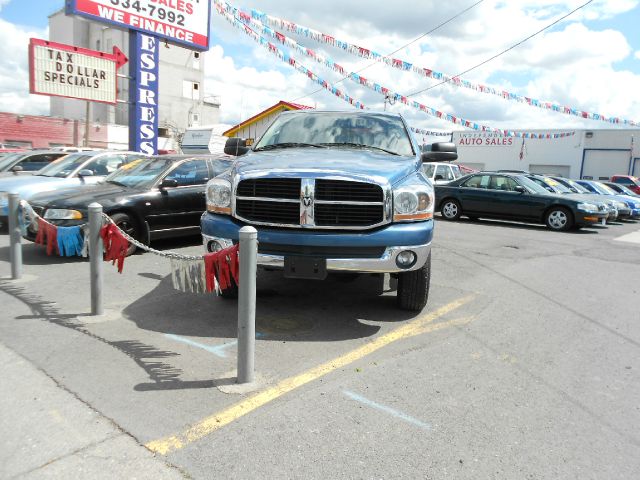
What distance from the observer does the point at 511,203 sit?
1380 centimetres

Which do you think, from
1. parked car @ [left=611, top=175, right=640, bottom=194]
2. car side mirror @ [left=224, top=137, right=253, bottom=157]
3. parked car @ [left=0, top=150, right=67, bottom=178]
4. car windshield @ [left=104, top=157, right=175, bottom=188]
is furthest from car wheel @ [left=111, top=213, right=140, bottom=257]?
parked car @ [left=611, top=175, right=640, bottom=194]

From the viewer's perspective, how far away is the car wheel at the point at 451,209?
1480cm

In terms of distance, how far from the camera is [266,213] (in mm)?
4254

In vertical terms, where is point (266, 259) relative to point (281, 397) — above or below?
above

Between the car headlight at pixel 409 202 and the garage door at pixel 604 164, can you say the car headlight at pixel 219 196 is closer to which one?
the car headlight at pixel 409 202

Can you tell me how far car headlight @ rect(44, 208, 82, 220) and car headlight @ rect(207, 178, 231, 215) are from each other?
3.07 metres

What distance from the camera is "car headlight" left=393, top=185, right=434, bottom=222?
13.6ft

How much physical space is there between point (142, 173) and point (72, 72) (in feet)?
41.3

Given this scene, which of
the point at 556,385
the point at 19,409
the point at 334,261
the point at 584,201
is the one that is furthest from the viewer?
the point at 584,201

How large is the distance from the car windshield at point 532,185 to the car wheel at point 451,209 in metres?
1.86

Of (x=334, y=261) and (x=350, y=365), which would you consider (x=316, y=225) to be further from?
(x=350, y=365)

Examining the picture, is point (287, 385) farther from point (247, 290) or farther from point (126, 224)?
point (126, 224)

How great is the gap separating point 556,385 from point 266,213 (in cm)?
256

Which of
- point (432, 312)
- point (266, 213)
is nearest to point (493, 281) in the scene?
point (432, 312)
